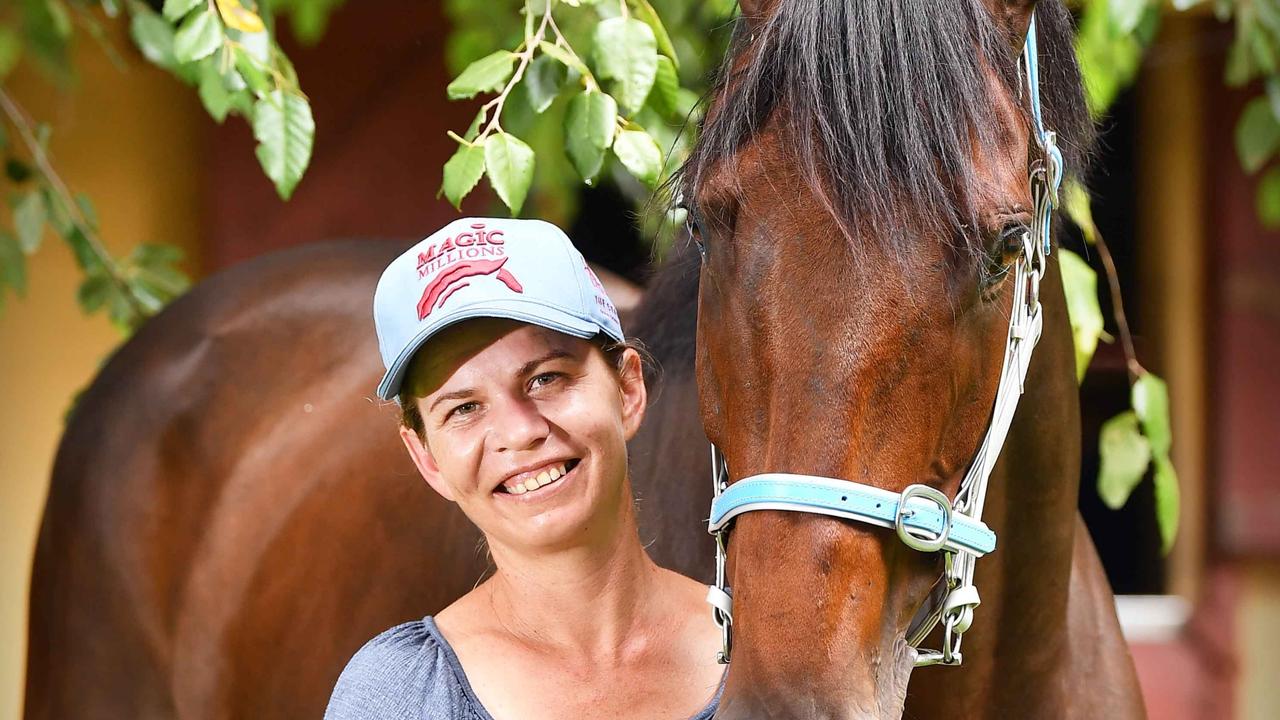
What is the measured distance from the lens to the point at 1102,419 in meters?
4.09

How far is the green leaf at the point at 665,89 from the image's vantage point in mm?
1722

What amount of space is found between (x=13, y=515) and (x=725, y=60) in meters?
3.26

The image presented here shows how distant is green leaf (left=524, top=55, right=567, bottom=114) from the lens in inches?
67.0

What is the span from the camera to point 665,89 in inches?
68.3

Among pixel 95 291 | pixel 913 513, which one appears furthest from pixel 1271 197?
pixel 95 291

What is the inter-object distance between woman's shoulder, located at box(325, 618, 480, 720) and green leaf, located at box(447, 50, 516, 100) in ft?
2.15

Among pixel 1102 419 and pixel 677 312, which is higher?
pixel 677 312

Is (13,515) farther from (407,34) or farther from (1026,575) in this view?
(1026,575)

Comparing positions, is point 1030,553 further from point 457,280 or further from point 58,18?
point 58,18

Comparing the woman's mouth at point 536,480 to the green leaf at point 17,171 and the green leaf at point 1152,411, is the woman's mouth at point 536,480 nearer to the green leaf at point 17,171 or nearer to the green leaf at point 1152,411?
the green leaf at point 1152,411

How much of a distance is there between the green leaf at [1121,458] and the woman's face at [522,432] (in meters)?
1.16

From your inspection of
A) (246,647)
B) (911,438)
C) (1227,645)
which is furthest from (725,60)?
(1227,645)

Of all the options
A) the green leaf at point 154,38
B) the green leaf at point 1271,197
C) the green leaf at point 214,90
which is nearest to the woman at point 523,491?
the green leaf at point 214,90

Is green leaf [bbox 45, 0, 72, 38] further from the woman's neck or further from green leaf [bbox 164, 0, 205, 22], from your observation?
the woman's neck
